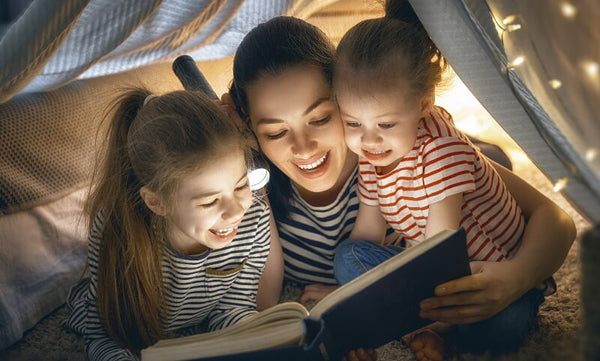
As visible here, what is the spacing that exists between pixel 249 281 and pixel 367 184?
0.37 metres

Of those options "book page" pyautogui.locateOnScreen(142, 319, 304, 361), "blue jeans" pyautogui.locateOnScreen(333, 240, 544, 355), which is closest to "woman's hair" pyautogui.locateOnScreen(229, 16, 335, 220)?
"blue jeans" pyautogui.locateOnScreen(333, 240, 544, 355)

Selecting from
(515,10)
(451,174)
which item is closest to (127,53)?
(451,174)

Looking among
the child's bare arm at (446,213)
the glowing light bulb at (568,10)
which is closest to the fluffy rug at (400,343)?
the child's bare arm at (446,213)

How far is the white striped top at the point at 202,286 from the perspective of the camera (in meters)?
1.27

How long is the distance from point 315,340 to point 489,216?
1.92 ft

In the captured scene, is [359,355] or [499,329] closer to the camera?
[359,355]

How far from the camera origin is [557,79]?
83 cm

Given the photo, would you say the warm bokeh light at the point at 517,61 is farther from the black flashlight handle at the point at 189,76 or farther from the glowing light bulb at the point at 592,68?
the black flashlight handle at the point at 189,76

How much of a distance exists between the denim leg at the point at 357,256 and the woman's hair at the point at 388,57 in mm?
378

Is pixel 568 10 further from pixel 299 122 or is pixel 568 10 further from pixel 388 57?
pixel 299 122

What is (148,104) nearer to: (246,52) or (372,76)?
(246,52)

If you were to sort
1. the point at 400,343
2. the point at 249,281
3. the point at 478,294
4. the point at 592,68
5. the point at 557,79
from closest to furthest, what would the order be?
the point at 592,68 < the point at 557,79 < the point at 478,294 < the point at 400,343 < the point at 249,281

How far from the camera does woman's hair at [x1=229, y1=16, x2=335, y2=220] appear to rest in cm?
122

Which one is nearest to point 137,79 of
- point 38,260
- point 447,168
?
point 38,260
